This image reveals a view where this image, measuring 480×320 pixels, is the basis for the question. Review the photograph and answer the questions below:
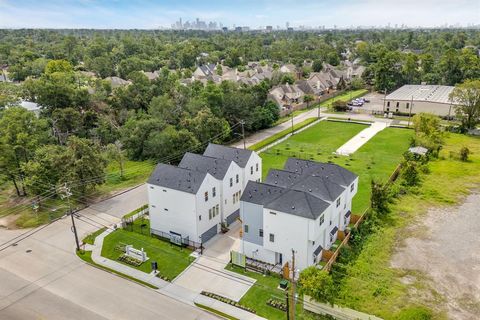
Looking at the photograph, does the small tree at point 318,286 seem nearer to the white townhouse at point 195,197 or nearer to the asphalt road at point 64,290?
the asphalt road at point 64,290

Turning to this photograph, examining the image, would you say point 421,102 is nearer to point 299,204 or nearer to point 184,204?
point 299,204

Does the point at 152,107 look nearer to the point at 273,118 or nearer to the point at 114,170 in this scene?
the point at 114,170

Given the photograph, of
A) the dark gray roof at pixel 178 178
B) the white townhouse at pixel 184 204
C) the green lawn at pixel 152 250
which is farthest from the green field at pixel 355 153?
the green lawn at pixel 152 250

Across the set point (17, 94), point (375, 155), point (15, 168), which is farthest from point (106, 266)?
point (17, 94)

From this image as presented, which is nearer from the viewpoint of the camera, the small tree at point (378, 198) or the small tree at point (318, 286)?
the small tree at point (318, 286)

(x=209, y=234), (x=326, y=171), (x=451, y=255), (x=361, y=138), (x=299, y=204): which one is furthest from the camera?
(x=361, y=138)

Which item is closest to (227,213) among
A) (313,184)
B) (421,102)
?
(313,184)
